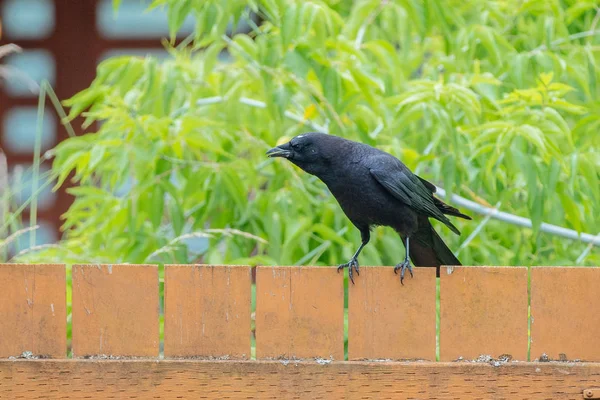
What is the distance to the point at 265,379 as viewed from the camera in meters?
2.07

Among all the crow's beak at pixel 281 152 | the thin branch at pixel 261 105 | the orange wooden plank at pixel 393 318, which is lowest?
the orange wooden plank at pixel 393 318

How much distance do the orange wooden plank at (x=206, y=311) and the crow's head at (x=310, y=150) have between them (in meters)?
0.79

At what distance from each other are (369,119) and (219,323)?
1.56m

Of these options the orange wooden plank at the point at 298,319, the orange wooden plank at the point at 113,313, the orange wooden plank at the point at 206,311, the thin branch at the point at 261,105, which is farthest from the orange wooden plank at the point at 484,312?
the thin branch at the point at 261,105

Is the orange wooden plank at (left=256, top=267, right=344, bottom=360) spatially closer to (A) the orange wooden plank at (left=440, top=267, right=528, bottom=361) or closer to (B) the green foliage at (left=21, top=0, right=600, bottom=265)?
(A) the orange wooden plank at (left=440, top=267, right=528, bottom=361)

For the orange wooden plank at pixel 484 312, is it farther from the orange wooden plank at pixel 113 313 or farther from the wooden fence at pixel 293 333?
the orange wooden plank at pixel 113 313

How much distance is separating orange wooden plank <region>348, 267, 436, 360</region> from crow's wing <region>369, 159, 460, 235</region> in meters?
0.71

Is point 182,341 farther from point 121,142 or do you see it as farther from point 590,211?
point 590,211

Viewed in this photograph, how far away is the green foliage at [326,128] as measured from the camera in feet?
9.66

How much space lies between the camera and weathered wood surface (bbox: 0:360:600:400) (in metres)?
A: 2.06

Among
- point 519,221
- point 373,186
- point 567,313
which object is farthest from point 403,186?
point 567,313

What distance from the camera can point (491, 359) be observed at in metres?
2.08

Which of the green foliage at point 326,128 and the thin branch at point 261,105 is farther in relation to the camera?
the thin branch at point 261,105

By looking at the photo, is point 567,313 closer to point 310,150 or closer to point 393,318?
point 393,318
